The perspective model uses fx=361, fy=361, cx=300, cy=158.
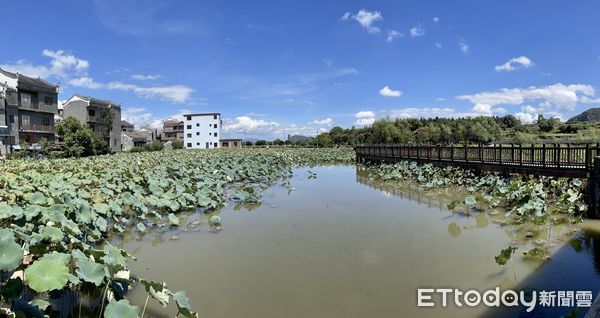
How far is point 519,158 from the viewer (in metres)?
12.2

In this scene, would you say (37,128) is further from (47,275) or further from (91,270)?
(47,275)

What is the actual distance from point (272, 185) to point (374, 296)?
470 inches

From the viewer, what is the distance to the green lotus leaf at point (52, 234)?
160 inches

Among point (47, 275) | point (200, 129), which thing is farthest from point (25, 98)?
point (47, 275)

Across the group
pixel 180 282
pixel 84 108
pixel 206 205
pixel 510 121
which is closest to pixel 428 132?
pixel 510 121

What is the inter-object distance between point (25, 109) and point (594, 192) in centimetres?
4283

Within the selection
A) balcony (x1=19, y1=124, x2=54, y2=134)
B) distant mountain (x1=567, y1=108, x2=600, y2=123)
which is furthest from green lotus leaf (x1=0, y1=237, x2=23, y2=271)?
distant mountain (x1=567, y1=108, x2=600, y2=123)

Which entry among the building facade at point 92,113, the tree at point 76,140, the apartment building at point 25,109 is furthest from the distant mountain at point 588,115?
the apartment building at point 25,109

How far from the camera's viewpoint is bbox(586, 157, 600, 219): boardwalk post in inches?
321

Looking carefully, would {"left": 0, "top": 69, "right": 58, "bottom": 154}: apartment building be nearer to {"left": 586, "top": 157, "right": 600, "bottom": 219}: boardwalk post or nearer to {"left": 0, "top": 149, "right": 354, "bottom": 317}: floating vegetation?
{"left": 0, "top": 149, "right": 354, "bottom": 317}: floating vegetation

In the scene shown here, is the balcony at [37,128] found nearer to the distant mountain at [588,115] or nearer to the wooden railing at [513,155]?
the wooden railing at [513,155]

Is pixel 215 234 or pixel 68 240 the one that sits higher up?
pixel 68 240

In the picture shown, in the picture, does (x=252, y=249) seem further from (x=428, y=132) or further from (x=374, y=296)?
(x=428, y=132)

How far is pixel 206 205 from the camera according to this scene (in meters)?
9.89
